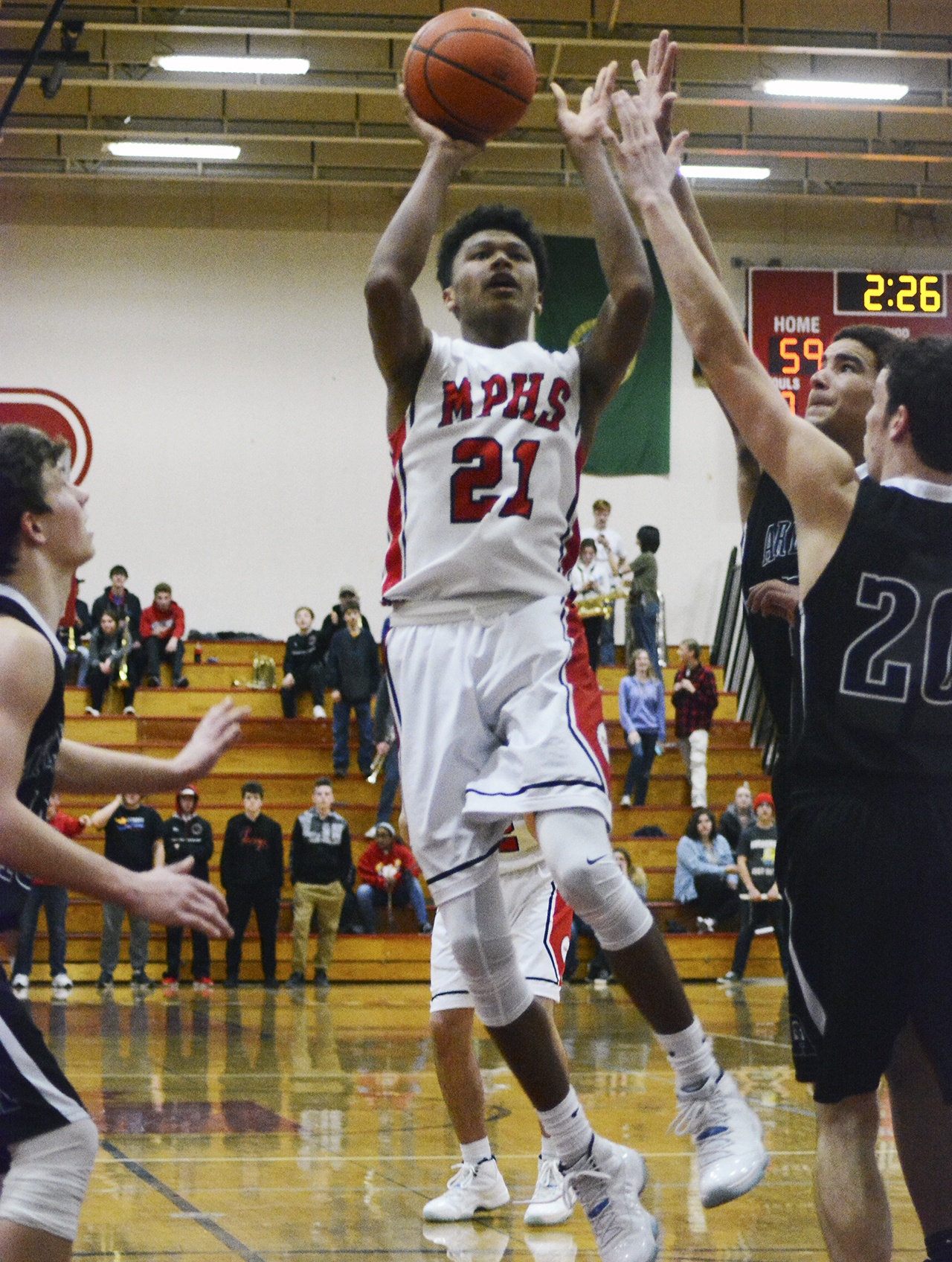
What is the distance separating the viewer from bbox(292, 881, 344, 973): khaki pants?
14922 mm

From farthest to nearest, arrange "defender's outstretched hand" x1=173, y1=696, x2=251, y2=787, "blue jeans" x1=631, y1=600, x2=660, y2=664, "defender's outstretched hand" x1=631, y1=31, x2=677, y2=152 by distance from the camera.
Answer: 1. "blue jeans" x1=631, y1=600, x2=660, y2=664
2. "defender's outstretched hand" x1=631, y1=31, x2=677, y2=152
3. "defender's outstretched hand" x1=173, y1=696, x2=251, y2=787

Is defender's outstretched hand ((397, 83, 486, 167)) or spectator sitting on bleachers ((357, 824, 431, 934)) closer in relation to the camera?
defender's outstretched hand ((397, 83, 486, 167))

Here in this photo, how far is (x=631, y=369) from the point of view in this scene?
2206 centimetres

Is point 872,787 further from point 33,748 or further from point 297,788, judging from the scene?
point 297,788

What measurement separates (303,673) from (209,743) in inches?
629

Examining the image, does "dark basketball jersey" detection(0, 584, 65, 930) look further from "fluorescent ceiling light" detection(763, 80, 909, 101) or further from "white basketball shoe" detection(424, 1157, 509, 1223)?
"fluorescent ceiling light" detection(763, 80, 909, 101)

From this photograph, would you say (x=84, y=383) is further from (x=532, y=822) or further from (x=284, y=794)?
(x=532, y=822)

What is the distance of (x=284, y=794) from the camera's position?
58.6ft

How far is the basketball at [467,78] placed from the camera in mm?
4277

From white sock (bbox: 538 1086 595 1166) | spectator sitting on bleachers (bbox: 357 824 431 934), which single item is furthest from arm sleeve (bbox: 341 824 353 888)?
white sock (bbox: 538 1086 595 1166)

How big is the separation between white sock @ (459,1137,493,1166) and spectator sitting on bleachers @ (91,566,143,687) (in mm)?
14242

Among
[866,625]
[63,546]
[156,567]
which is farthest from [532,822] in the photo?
[156,567]

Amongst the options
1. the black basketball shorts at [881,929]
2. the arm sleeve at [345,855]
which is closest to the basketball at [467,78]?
the black basketball shorts at [881,929]

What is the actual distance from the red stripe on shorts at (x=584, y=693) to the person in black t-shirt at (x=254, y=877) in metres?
10.7
